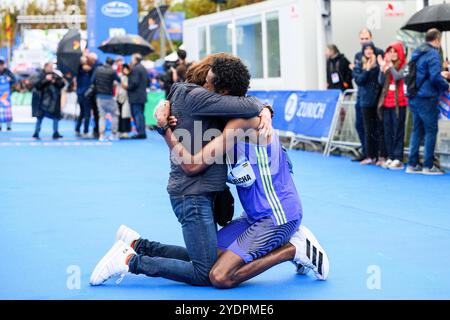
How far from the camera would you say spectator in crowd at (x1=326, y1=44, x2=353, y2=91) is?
50.5 feet

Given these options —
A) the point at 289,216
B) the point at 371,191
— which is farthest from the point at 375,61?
the point at 289,216

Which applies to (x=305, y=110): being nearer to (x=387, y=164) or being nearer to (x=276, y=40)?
(x=276, y=40)

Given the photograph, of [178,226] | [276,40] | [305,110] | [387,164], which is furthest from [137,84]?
[178,226]

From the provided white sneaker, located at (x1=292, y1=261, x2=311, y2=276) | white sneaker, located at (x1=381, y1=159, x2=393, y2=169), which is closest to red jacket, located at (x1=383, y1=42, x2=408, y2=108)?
white sneaker, located at (x1=381, y1=159, x2=393, y2=169)

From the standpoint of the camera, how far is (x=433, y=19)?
38.6ft

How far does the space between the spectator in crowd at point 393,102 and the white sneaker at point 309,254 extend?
6.95m

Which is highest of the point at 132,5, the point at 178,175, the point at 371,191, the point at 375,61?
the point at 132,5

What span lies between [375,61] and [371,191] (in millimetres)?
3082

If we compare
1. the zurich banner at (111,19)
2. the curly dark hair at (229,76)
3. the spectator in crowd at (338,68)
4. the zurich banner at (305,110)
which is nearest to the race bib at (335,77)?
the spectator in crowd at (338,68)

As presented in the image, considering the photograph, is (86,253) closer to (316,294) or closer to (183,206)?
(183,206)

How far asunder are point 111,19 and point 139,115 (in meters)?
6.65

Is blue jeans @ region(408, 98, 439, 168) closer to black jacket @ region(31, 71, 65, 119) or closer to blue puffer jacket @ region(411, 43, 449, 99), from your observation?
blue puffer jacket @ region(411, 43, 449, 99)

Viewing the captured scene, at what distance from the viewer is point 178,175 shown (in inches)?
216

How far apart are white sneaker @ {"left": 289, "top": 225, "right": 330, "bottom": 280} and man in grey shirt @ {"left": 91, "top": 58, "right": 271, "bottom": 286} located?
57 centimetres
